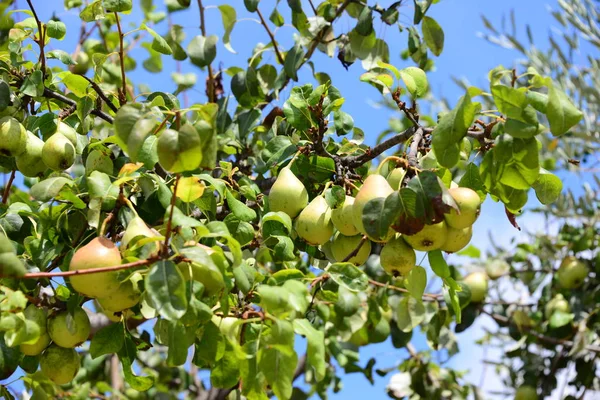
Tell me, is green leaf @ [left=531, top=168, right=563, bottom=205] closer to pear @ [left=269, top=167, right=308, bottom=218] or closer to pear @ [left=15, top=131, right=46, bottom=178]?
pear @ [left=269, top=167, right=308, bottom=218]

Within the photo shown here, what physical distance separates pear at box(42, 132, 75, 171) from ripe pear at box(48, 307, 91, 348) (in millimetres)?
376

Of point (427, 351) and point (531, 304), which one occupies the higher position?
point (531, 304)

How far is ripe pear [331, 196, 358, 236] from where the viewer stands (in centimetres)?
162

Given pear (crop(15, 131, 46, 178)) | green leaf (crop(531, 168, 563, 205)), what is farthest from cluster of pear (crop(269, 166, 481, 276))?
pear (crop(15, 131, 46, 178))

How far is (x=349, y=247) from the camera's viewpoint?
1.73 meters

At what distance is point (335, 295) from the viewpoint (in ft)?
6.07

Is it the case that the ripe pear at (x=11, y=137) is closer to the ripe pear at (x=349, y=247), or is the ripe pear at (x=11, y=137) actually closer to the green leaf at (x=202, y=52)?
the green leaf at (x=202, y=52)

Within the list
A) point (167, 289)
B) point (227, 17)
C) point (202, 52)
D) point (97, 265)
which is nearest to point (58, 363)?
point (97, 265)

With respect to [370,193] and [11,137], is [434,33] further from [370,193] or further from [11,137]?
[11,137]

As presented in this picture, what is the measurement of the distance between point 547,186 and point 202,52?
47.1 inches

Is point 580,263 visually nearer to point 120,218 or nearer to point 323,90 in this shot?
point 323,90

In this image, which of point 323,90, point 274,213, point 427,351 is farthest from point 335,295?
point 427,351

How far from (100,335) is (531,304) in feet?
8.46

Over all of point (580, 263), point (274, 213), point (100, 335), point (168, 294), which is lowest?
point (100, 335)
